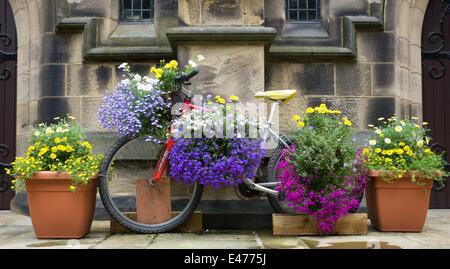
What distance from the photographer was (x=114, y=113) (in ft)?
13.4

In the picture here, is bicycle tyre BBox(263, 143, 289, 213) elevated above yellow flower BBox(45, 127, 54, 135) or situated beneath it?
situated beneath

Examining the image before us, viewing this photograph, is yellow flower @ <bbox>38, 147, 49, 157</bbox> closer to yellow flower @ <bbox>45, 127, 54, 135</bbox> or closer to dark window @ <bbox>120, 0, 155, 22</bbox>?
yellow flower @ <bbox>45, 127, 54, 135</bbox>

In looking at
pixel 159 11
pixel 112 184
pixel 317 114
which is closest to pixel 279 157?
pixel 317 114

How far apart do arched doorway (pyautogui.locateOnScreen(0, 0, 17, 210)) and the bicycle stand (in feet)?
6.09

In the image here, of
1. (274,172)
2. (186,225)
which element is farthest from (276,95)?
(186,225)

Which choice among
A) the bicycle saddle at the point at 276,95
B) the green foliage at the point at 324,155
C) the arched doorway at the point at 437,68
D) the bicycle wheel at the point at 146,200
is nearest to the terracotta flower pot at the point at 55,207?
the bicycle wheel at the point at 146,200

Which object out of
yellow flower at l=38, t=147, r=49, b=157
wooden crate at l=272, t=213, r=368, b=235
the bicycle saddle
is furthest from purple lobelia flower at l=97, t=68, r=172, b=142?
wooden crate at l=272, t=213, r=368, b=235

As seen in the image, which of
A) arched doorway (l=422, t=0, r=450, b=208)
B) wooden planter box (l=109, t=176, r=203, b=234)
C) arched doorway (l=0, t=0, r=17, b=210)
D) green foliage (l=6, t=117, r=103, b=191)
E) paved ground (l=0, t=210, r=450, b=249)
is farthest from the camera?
arched doorway (l=422, t=0, r=450, b=208)

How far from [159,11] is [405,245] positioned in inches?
132

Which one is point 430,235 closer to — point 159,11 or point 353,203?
point 353,203

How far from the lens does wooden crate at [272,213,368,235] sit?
4094 millimetres

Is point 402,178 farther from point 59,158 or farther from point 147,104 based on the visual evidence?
point 59,158

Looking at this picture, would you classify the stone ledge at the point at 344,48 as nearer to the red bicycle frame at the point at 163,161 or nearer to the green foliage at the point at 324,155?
the green foliage at the point at 324,155

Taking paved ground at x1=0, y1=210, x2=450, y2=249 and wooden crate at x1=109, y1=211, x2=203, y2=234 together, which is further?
wooden crate at x1=109, y1=211, x2=203, y2=234
